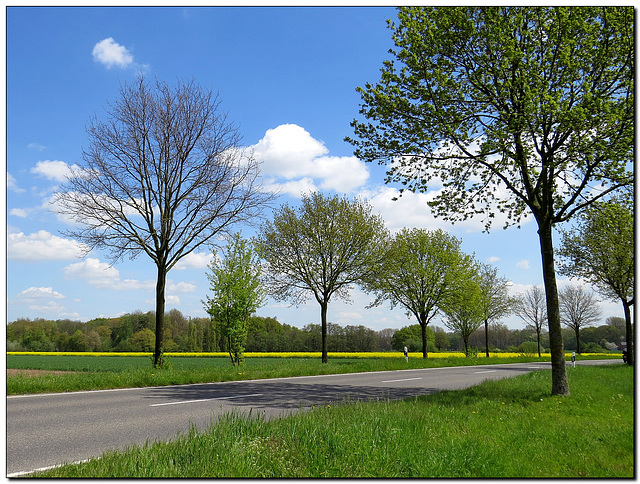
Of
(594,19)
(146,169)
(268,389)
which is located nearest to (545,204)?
(594,19)

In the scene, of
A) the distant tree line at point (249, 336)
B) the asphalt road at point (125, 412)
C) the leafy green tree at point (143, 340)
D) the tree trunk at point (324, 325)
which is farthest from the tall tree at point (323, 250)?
the leafy green tree at point (143, 340)

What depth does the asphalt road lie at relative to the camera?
22.6ft

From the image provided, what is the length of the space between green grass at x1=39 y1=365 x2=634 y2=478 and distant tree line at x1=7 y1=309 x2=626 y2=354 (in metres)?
50.4

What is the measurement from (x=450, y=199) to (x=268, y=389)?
26.6 feet

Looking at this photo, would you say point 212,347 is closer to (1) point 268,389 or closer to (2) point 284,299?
(2) point 284,299

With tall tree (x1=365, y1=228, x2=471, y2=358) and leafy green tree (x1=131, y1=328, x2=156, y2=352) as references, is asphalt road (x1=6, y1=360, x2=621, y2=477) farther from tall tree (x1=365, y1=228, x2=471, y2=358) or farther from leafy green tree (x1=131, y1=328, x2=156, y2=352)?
leafy green tree (x1=131, y1=328, x2=156, y2=352)

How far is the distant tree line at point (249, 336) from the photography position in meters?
63.6

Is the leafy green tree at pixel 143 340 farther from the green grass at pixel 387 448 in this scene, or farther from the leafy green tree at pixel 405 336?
the green grass at pixel 387 448

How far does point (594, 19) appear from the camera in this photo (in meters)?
12.0

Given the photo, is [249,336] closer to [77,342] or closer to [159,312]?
[77,342]

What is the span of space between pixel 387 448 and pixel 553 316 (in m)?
8.59

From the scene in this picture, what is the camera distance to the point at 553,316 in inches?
501

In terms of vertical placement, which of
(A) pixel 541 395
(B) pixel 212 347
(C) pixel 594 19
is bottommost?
(B) pixel 212 347

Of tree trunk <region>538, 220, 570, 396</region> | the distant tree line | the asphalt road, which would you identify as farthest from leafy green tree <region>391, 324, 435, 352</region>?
tree trunk <region>538, 220, 570, 396</region>
